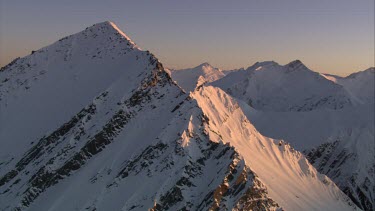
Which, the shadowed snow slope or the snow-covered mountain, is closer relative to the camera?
the snow-covered mountain

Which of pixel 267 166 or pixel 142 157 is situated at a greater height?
pixel 142 157

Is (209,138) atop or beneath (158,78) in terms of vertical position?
beneath

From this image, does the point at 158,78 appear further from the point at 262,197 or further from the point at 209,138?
the point at 262,197

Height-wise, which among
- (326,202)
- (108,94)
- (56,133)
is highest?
(108,94)

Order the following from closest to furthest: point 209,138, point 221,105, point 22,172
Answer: point 209,138, point 22,172, point 221,105

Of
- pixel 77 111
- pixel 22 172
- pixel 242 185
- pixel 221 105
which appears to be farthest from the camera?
pixel 221 105

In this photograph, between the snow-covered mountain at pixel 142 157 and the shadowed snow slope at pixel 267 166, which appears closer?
the snow-covered mountain at pixel 142 157

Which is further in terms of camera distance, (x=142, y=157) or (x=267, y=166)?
(x=267, y=166)

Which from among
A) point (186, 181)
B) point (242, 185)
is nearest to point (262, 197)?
point (242, 185)
